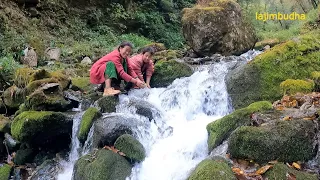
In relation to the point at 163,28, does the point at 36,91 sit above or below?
above

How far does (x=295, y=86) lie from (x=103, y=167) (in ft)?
11.0

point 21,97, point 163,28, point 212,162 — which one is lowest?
point 163,28

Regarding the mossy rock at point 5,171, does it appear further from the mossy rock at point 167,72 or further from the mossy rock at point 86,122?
the mossy rock at point 167,72

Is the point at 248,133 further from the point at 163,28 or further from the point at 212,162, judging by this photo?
the point at 163,28

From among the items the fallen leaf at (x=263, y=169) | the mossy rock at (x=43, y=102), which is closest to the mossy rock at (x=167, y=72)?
the mossy rock at (x=43, y=102)

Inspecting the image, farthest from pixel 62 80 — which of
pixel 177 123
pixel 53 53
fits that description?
pixel 53 53

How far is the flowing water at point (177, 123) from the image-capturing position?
472cm

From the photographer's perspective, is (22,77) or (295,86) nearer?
(295,86)

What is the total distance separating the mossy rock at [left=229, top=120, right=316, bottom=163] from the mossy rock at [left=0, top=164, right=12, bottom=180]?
409cm

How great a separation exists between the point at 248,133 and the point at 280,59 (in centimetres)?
287

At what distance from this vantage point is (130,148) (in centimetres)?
470

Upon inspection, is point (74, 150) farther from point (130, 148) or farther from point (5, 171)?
point (130, 148)

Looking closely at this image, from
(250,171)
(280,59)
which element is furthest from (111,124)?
(280,59)

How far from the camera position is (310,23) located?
1260 cm
